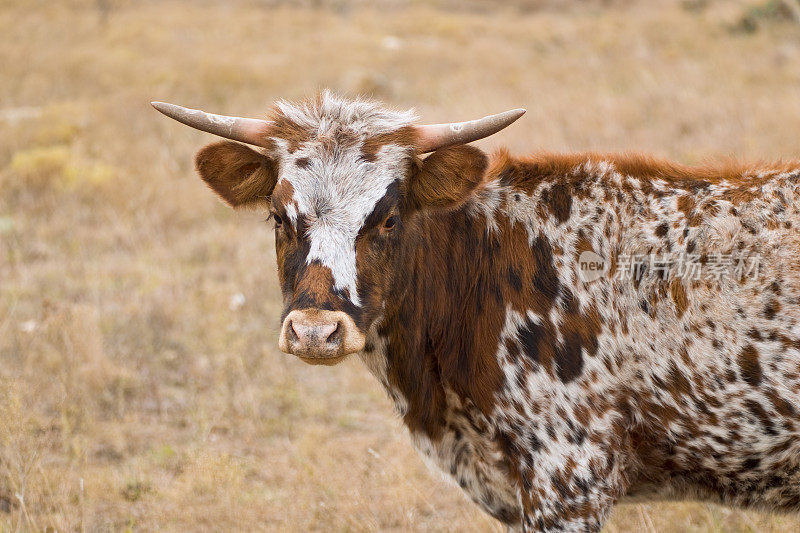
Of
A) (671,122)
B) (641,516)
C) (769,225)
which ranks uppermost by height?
(671,122)

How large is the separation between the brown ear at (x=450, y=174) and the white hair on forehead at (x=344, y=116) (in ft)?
0.90

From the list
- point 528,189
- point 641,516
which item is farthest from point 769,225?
point 641,516

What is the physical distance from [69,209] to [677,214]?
949 centimetres

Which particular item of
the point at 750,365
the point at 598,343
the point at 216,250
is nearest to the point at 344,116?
the point at 598,343

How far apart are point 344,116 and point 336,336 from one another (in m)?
1.24

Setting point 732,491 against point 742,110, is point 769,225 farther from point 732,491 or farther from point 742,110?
point 742,110

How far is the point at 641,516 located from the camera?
4.93m

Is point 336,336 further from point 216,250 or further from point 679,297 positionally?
point 216,250

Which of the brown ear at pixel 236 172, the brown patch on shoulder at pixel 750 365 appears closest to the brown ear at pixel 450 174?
the brown ear at pixel 236 172

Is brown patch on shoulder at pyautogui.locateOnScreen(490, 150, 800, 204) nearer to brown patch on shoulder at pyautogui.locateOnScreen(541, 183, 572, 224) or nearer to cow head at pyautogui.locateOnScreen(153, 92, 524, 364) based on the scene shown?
brown patch on shoulder at pyautogui.locateOnScreen(541, 183, 572, 224)

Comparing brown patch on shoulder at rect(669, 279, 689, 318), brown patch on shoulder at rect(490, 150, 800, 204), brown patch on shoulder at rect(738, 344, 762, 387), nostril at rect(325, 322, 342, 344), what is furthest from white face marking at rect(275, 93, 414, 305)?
brown patch on shoulder at rect(738, 344, 762, 387)

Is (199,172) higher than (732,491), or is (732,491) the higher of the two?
(199,172)

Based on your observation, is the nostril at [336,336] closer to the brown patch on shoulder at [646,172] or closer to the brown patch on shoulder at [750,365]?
the brown patch on shoulder at [646,172]

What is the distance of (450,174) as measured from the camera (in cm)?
391
